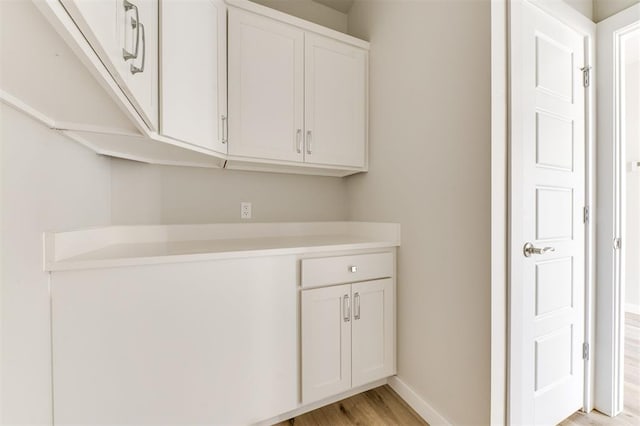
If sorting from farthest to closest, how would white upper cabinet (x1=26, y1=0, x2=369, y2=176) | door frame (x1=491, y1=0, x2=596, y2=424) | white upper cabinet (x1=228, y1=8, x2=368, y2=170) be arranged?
white upper cabinet (x1=228, y1=8, x2=368, y2=170) → door frame (x1=491, y1=0, x2=596, y2=424) → white upper cabinet (x1=26, y1=0, x2=369, y2=176)

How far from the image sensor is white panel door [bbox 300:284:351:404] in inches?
56.5

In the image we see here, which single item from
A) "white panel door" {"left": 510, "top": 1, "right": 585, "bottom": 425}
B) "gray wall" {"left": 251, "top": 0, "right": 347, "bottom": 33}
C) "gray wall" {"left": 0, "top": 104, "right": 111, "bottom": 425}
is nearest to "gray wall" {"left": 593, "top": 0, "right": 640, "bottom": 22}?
"white panel door" {"left": 510, "top": 1, "right": 585, "bottom": 425}

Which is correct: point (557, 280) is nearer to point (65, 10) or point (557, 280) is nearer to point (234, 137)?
point (234, 137)

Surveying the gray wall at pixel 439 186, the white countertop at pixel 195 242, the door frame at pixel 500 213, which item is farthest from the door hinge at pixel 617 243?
the white countertop at pixel 195 242

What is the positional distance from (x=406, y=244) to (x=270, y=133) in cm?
108

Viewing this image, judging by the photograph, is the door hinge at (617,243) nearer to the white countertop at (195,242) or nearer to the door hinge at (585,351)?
the door hinge at (585,351)

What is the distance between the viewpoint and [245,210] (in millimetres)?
1939

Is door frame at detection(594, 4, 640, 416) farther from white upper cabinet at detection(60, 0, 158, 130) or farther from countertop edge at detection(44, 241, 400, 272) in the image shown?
white upper cabinet at detection(60, 0, 158, 130)

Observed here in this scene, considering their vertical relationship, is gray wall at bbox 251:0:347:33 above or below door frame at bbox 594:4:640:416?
above

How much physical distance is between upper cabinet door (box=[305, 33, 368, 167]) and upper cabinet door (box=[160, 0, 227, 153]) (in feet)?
1.79

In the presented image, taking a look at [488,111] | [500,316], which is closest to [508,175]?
[488,111]

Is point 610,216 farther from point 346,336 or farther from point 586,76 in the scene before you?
point 346,336

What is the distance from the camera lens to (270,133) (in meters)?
1.68

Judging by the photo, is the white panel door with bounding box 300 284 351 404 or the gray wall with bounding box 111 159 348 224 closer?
the white panel door with bounding box 300 284 351 404
